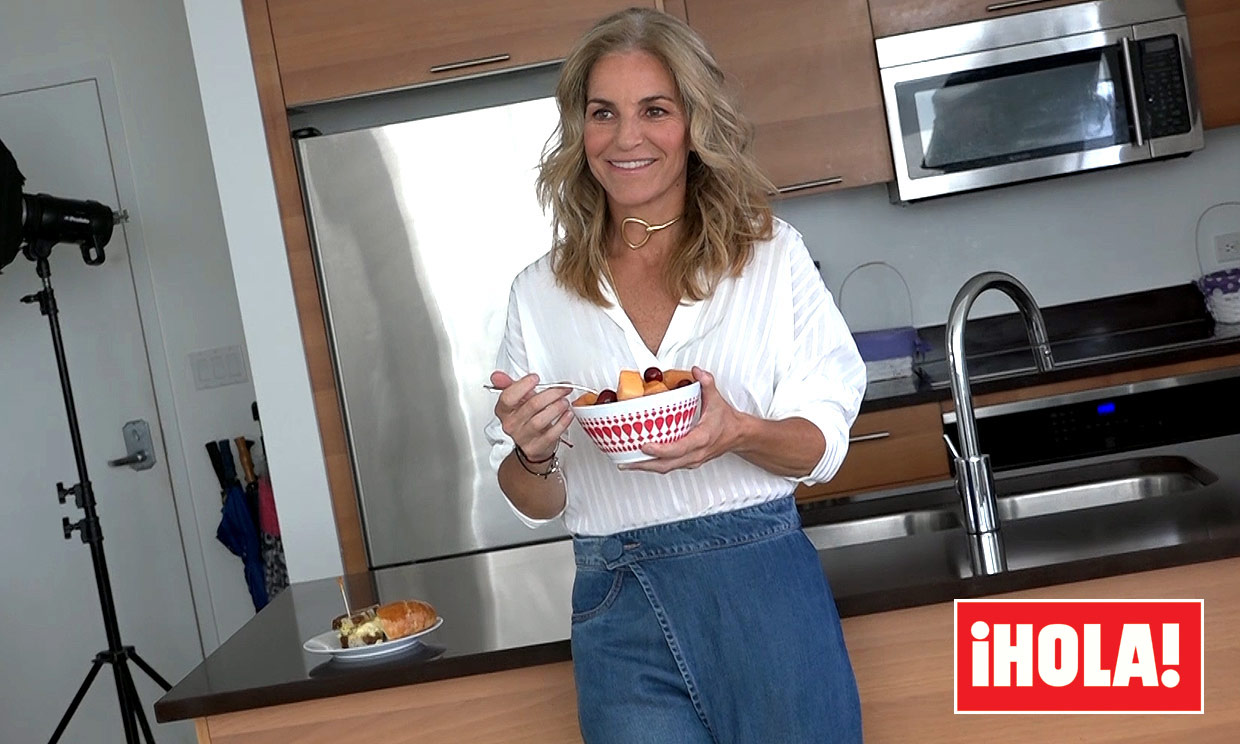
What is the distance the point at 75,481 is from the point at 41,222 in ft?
2.99

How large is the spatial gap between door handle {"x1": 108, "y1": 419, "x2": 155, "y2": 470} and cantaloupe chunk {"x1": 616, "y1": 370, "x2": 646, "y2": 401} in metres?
2.92

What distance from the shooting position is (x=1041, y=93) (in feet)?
10.7

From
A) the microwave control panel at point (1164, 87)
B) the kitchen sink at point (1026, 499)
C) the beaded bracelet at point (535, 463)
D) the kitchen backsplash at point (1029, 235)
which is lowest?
the kitchen sink at point (1026, 499)

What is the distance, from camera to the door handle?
392 cm

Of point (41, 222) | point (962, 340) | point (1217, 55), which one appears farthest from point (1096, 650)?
point (41, 222)

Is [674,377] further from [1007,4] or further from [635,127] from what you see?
[1007,4]

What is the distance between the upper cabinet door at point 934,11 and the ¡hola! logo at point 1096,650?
2.02 m

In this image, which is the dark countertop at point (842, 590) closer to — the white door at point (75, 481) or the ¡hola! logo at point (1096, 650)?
the ¡hola! logo at point (1096, 650)

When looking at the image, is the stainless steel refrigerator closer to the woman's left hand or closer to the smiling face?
the smiling face

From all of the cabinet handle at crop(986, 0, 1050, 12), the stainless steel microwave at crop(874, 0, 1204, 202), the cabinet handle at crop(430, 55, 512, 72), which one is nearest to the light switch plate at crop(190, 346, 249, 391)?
the cabinet handle at crop(430, 55, 512, 72)

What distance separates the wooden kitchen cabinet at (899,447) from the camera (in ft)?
10.1

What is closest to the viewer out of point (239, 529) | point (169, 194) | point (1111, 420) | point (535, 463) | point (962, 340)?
point (535, 463)

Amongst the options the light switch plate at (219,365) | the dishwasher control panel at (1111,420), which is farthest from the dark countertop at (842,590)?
the light switch plate at (219,365)

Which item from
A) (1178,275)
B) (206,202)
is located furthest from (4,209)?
(1178,275)
